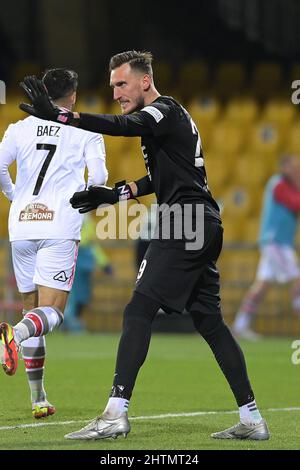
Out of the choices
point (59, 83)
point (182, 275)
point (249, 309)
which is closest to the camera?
point (182, 275)

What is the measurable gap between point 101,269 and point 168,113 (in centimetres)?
1069

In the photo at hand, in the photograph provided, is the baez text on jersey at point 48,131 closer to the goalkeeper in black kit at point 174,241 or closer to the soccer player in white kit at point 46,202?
the soccer player in white kit at point 46,202

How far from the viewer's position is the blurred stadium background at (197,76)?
17.6m

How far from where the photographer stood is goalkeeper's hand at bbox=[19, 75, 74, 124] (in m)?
6.27

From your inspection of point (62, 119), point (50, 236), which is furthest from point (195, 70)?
point (62, 119)

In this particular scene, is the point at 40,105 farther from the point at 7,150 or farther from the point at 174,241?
the point at 7,150

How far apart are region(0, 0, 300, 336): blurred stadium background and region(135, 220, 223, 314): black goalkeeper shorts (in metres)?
10.1

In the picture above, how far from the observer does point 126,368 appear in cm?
670

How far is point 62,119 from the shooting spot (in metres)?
6.30

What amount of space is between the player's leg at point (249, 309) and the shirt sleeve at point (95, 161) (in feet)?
26.0

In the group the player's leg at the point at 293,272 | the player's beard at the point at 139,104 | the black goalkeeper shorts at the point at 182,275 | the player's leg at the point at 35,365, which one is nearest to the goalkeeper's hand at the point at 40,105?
the player's beard at the point at 139,104

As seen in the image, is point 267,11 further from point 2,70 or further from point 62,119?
point 62,119

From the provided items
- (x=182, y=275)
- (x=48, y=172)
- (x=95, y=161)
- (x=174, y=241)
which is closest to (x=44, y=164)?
(x=48, y=172)

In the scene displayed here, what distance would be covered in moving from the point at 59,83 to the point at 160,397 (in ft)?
Answer: 9.24
